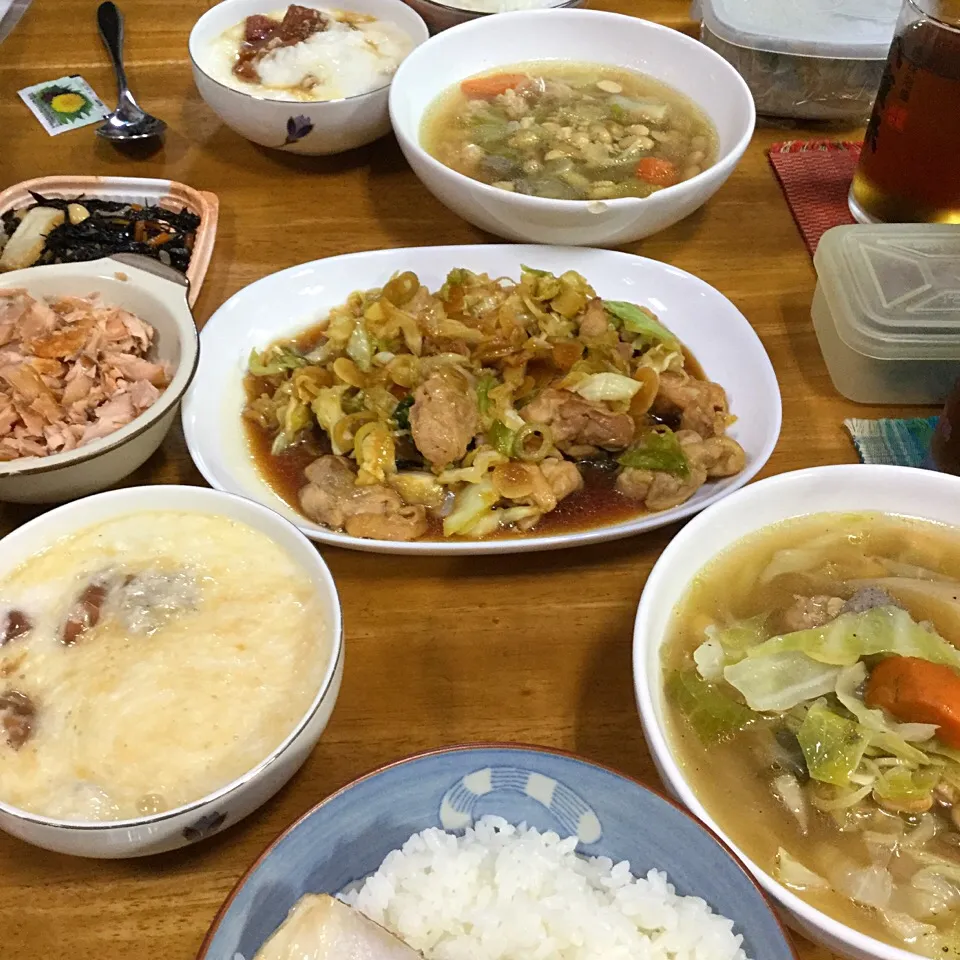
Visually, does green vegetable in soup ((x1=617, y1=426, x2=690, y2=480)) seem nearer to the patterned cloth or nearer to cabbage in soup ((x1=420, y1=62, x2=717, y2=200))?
the patterned cloth

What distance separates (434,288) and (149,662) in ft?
4.22

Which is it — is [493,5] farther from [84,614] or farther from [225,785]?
[225,785]

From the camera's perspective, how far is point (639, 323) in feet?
6.77

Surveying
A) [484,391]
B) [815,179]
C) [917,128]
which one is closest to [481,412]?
[484,391]

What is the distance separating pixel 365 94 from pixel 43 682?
1863mm

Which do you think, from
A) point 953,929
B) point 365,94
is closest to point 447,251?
point 365,94

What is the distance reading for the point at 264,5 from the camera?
9.29 feet

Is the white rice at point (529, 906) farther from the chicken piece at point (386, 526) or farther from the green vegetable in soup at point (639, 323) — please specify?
the green vegetable in soup at point (639, 323)

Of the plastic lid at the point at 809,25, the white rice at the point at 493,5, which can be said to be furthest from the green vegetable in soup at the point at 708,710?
the white rice at the point at 493,5

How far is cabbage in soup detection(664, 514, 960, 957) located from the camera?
1.17 meters

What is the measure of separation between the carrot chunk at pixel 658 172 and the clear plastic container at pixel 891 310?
53 centimetres

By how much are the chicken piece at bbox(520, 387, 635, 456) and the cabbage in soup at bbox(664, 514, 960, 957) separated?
18.0 inches

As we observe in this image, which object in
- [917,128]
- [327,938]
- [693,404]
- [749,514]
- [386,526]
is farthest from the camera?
[917,128]

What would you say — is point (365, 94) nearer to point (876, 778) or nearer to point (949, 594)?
point (949, 594)
